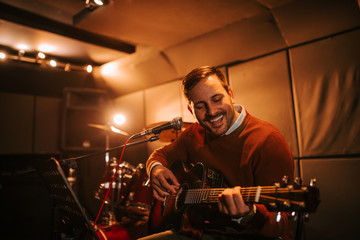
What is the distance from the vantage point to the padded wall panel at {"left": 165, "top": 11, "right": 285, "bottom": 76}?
3.32 meters

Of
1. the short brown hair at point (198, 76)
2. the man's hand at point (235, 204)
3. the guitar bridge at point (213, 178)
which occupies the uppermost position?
the short brown hair at point (198, 76)

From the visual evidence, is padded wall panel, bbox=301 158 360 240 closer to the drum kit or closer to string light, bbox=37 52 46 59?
the drum kit

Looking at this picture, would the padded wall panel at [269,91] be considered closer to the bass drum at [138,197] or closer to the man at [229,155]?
the man at [229,155]

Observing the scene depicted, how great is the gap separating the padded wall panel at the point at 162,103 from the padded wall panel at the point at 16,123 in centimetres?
232

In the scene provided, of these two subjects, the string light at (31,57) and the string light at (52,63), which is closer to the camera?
the string light at (31,57)

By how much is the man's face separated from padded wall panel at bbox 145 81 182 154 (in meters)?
2.36

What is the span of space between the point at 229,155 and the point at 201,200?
41cm

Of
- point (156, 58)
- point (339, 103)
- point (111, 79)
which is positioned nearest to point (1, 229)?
point (111, 79)

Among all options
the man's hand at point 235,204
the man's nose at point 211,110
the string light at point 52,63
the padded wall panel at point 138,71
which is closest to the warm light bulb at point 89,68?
the padded wall panel at point 138,71

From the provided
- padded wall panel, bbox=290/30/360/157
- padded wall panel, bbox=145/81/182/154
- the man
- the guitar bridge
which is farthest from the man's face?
padded wall panel, bbox=145/81/182/154

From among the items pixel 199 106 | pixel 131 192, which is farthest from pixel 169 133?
pixel 199 106

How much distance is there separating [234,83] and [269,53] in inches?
23.5

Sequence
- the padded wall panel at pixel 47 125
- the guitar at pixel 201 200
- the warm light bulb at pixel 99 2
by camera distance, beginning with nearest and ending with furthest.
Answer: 1. the guitar at pixel 201 200
2. the warm light bulb at pixel 99 2
3. the padded wall panel at pixel 47 125

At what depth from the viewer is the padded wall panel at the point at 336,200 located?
8.79ft
